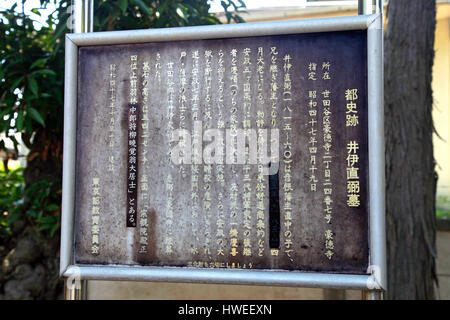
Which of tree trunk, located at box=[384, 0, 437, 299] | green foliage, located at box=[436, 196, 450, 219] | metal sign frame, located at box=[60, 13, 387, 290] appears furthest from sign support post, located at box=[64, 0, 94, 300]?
green foliage, located at box=[436, 196, 450, 219]

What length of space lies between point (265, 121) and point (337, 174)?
21.3 inches

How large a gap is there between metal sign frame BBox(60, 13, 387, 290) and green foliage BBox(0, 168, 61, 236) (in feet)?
3.47

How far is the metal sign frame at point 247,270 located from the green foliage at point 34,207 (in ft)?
3.47

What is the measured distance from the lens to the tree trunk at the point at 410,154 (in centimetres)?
308

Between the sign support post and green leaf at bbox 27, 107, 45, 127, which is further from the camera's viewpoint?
green leaf at bbox 27, 107, 45, 127

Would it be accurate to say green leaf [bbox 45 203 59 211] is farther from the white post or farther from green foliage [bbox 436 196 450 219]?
green foliage [bbox 436 196 450 219]

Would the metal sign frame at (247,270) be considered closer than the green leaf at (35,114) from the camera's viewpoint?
Yes

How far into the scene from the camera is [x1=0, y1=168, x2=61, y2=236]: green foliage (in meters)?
3.41

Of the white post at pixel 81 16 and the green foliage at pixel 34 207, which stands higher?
the white post at pixel 81 16

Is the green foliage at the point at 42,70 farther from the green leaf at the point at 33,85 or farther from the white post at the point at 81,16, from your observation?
the white post at the point at 81,16

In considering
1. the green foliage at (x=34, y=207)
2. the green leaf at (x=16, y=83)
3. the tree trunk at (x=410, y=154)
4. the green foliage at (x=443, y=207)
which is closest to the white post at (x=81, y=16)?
the green leaf at (x=16, y=83)

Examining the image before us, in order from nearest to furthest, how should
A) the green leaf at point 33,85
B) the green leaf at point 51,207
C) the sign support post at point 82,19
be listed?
the sign support post at point 82,19, the green leaf at point 33,85, the green leaf at point 51,207

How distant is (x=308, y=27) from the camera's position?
229 cm
